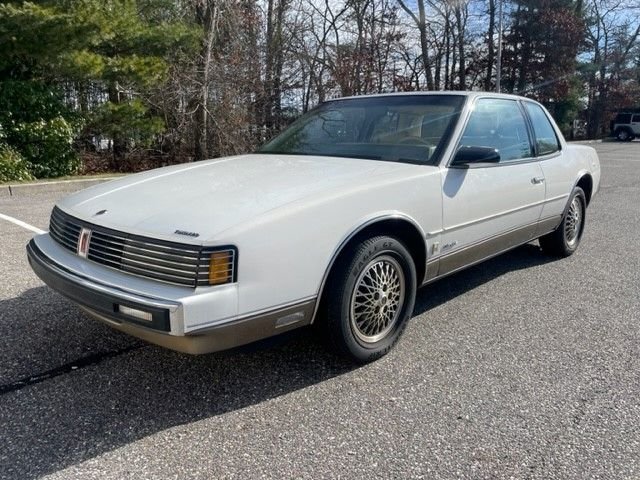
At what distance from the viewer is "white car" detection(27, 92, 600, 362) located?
7.52ft

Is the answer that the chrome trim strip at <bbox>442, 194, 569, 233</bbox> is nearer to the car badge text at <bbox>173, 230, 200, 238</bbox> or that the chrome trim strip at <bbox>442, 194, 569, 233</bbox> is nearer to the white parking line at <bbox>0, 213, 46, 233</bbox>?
the car badge text at <bbox>173, 230, 200, 238</bbox>

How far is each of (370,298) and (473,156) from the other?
4.01 ft

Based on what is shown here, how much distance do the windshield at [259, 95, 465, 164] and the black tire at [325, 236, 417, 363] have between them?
2.52 feet

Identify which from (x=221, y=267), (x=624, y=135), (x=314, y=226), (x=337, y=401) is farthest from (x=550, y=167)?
(x=624, y=135)

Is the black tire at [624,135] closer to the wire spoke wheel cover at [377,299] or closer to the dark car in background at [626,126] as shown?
the dark car in background at [626,126]

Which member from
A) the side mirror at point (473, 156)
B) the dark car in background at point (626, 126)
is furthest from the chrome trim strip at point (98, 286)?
the dark car in background at point (626, 126)

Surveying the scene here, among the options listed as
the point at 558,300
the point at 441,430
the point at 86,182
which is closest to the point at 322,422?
the point at 441,430

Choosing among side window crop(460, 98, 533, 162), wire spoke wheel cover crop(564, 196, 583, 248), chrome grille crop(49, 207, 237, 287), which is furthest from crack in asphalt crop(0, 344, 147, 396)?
wire spoke wheel cover crop(564, 196, 583, 248)

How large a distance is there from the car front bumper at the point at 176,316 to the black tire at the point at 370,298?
21 cm

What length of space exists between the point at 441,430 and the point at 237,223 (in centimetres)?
134

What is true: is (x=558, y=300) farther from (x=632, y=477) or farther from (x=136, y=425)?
(x=136, y=425)

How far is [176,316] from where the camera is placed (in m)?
2.17

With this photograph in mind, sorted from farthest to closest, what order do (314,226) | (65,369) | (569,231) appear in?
(569,231), (65,369), (314,226)

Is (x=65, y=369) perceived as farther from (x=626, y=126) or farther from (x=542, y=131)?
(x=626, y=126)
